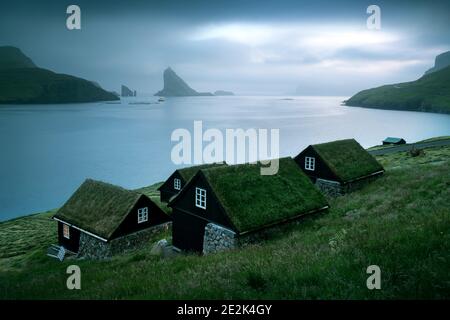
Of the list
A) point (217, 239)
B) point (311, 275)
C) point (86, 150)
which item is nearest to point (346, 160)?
point (217, 239)

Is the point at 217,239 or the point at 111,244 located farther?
the point at 111,244

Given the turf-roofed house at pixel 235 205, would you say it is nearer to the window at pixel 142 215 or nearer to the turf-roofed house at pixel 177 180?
the window at pixel 142 215

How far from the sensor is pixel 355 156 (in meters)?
41.8

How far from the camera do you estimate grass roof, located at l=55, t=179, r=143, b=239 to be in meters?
30.1

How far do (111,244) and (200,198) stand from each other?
A: 411 inches

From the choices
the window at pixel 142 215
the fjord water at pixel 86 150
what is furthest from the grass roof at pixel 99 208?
the fjord water at pixel 86 150

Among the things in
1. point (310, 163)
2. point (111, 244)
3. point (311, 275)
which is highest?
point (311, 275)

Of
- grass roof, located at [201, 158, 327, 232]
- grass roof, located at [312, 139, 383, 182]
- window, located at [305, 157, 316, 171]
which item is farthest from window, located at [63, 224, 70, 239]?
grass roof, located at [312, 139, 383, 182]

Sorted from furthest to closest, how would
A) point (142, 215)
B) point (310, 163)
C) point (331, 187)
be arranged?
point (310, 163) < point (331, 187) < point (142, 215)

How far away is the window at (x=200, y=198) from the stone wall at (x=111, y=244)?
373 inches

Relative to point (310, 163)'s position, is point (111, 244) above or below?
below

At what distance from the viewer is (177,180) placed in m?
47.8

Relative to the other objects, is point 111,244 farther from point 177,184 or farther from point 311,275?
point 311,275

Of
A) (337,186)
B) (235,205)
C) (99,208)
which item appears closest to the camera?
(235,205)
